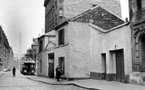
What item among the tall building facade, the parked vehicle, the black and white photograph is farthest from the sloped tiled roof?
the parked vehicle

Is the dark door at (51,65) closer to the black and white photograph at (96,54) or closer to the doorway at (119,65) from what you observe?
the black and white photograph at (96,54)

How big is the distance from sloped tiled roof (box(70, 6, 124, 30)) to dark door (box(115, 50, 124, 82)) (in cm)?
601

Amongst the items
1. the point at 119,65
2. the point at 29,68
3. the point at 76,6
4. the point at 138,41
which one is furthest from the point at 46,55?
the point at 29,68

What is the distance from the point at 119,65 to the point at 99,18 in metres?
7.46

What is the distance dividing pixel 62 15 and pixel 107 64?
907 inches

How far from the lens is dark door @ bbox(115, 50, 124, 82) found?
17.7m

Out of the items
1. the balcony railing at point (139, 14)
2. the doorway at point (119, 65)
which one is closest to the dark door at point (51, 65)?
the doorway at point (119, 65)

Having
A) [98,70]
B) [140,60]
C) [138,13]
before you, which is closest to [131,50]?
[140,60]

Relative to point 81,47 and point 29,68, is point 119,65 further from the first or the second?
point 29,68

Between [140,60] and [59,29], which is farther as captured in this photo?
[59,29]

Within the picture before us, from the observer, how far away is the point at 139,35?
15125 mm

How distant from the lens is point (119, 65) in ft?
59.7

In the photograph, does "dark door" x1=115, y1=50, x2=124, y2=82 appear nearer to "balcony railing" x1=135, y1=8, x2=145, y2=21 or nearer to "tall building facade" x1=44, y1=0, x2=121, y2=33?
"balcony railing" x1=135, y1=8, x2=145, y2=21

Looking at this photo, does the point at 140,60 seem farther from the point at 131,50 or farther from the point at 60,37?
the point at 60,37
